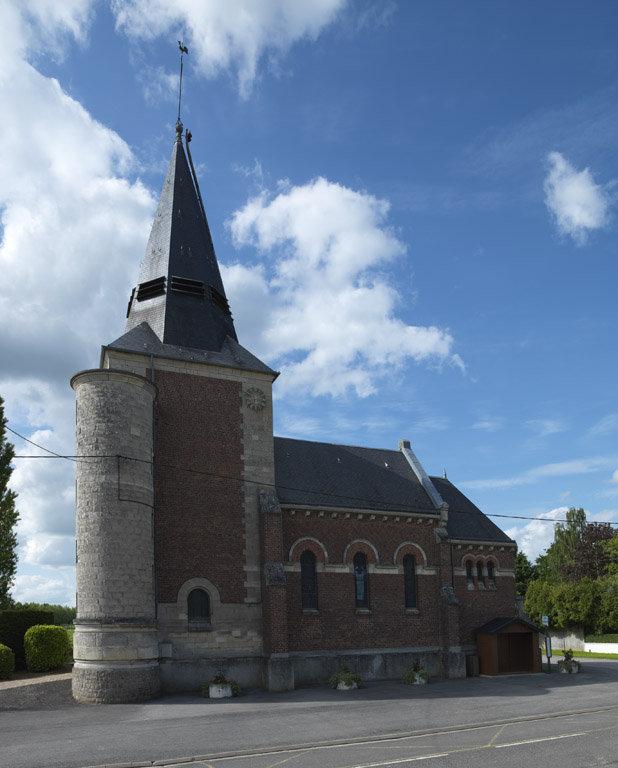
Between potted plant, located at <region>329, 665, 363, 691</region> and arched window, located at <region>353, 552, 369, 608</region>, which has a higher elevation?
arched window, located at <region>353, 552, 369, 608</region>

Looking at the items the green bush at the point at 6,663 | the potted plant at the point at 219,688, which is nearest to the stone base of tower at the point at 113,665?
the potted plant at the point at 219,688

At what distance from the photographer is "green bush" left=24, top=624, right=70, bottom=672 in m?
26.6

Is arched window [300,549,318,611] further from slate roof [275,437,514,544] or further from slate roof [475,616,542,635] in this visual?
slate roof [475,616,542,635]

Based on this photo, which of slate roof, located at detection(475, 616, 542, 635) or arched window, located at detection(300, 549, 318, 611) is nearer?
arched window, located at detection(300, 549, 318, 611)

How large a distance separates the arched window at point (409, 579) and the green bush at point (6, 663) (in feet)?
52.5

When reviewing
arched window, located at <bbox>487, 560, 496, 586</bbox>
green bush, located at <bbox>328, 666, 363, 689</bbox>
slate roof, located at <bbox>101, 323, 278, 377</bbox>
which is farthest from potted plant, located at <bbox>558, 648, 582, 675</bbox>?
slate roof, located at <bbox>101, 323, 278, 377</bbox>

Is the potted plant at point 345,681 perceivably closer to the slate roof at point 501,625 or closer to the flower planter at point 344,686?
the flower planter at point 344,686

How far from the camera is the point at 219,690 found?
73.5 ft

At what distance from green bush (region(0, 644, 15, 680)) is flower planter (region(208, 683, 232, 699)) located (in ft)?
27.5

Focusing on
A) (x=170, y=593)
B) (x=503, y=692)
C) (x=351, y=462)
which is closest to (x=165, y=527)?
(x=170, y=593)

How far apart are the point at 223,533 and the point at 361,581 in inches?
269

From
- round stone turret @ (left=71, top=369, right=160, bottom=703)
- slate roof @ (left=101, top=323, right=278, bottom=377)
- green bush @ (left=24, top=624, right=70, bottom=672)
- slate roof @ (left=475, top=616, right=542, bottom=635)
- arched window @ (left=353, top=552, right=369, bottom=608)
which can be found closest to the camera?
round stone turret @ (left=71, top=369, right=160, bottom=703)

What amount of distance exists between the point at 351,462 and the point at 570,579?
36067mm

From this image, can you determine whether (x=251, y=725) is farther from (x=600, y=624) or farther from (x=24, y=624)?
(x=600, y=624)
